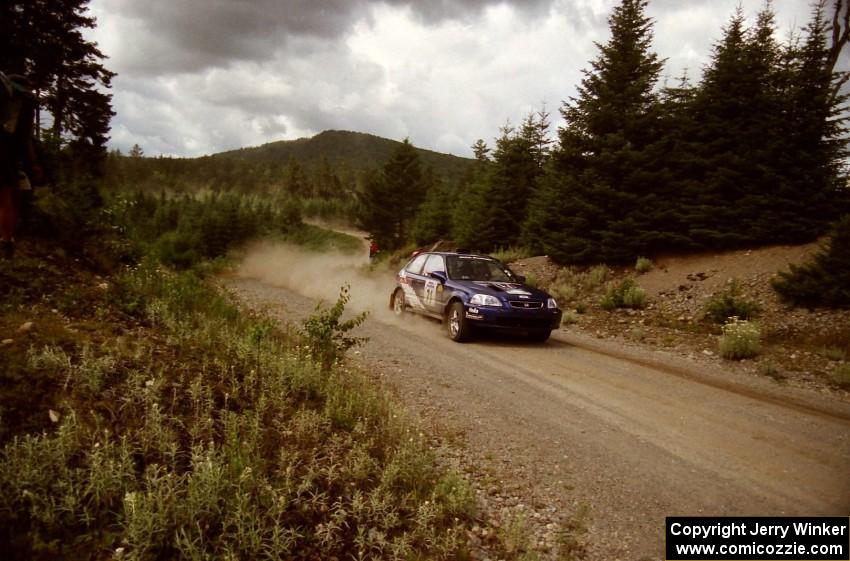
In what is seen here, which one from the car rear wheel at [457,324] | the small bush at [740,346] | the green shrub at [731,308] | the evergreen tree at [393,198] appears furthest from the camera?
the evergreen tree at [393,198]

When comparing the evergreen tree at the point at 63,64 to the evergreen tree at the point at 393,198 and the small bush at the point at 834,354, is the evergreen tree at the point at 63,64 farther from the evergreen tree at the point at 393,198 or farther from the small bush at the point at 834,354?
the small bush at the point at 834,354

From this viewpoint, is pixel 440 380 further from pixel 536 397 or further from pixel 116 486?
pixel 116 486

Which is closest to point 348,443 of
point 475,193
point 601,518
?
point 601,518

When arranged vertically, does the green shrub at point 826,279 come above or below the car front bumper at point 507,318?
above

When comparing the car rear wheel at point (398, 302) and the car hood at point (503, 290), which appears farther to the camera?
the car rear wheel at point (398, 302)

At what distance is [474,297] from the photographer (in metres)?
8.98

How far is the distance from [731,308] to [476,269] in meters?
6.61

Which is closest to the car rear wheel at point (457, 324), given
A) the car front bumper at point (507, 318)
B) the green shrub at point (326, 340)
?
the car front bumper at point (507, 318)

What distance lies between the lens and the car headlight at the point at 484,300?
8.79 metres

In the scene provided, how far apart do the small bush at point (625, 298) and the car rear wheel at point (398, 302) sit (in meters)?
6.10

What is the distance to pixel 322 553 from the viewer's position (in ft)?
8.73

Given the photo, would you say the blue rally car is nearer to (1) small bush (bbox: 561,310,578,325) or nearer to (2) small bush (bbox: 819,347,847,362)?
(1) small bush (bbox: 561,310,578,325)

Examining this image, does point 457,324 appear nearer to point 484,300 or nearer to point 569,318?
point 484,300

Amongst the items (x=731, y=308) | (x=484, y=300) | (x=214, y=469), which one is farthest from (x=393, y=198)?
(x=214, y=469)
